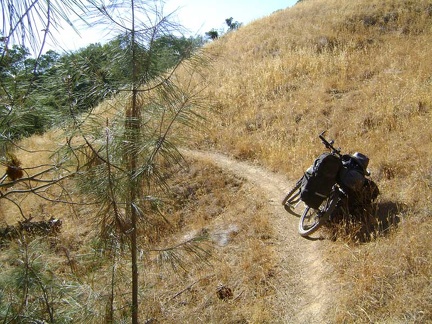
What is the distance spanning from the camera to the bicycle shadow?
5.15 m

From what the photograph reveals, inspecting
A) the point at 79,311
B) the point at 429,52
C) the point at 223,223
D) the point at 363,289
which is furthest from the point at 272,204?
the point at 429,52

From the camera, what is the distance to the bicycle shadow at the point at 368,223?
5.15 metres

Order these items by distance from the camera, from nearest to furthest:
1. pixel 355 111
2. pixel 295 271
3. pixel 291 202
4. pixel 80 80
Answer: pixel 80 80 → pixel 295 271 → pixel 291 202 → pixel 355 111

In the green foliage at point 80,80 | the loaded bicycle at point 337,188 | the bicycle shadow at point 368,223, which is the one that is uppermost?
the green foliage at point 80,80

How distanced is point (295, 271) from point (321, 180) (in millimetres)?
1284

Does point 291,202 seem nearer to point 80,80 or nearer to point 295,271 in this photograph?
point 295,271

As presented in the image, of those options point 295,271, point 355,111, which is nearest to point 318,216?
point 295,271

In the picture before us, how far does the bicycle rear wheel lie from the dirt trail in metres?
0.21

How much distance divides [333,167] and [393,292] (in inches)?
73.3

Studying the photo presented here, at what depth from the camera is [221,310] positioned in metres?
5.32

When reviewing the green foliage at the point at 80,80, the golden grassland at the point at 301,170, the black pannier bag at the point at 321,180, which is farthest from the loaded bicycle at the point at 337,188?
the green foliage at the point at 80,80

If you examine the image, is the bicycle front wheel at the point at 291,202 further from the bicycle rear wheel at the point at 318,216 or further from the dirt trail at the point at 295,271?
the bicycle rear wheel at the point at 318,216

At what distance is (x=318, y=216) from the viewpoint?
19.1 feet

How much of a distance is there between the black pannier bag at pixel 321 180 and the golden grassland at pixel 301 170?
0.60m
